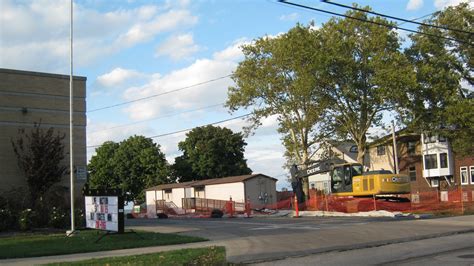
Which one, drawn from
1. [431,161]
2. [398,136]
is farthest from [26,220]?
[431,161]

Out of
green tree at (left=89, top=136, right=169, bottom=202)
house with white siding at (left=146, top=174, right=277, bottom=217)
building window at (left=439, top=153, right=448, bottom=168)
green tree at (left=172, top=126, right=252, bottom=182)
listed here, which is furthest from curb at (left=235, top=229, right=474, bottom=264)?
green tree at (left=89, top=136, right=169, bottom=202)

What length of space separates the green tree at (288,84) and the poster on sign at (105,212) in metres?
28.5

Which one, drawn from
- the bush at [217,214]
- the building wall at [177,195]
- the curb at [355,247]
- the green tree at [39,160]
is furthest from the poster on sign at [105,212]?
the building wall at [177,195]

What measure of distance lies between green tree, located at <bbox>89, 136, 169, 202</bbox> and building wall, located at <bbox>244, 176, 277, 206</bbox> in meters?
24.6

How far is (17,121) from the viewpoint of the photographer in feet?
87.2

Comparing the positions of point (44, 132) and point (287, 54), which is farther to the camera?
point (287, 54)

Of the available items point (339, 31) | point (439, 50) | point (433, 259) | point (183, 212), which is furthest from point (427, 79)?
point (433, 259)

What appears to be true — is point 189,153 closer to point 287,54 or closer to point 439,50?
point 287,54

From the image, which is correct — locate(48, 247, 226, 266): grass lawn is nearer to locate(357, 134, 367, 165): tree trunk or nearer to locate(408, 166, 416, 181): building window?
locate(357, 134, 367, 165): tree trunk

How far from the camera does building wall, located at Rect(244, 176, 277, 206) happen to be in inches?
2133

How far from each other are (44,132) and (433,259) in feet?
67.0

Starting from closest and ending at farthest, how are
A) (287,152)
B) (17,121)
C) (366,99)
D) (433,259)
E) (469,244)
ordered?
(433,259), (469,244), (17,121), (366,99), (287,152)

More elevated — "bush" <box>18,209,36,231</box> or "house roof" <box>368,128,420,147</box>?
"house roof" <box>368,128,420,147</box>

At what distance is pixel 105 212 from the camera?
2047 cm
